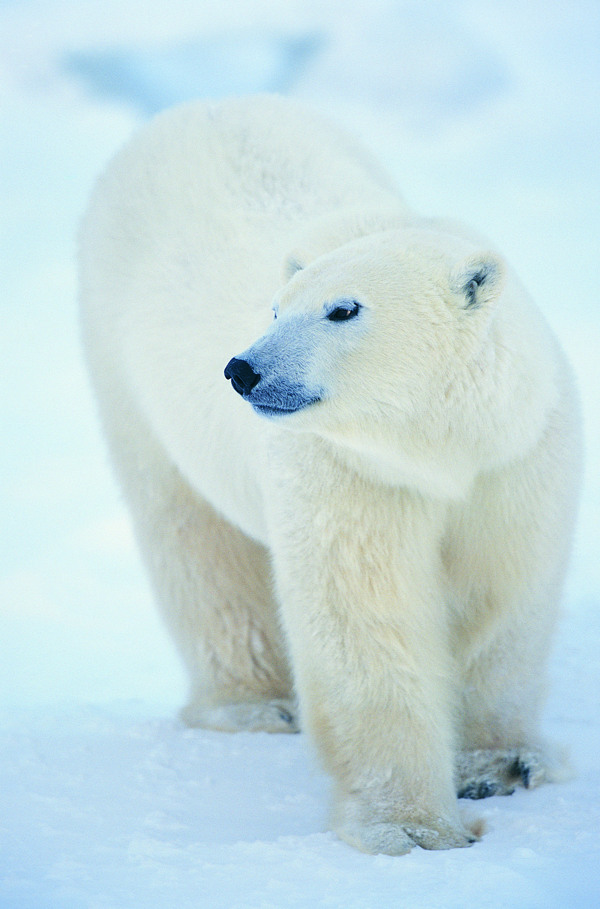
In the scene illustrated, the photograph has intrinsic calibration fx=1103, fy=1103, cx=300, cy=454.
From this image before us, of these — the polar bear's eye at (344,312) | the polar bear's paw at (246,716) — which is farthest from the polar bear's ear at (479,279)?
the polar bear's paw at (246,716)

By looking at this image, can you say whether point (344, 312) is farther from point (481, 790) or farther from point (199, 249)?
point (481, 790)

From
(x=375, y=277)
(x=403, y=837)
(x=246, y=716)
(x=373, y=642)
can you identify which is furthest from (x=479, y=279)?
(x=246, y=716)

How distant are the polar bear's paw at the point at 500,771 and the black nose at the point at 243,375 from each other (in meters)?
1.34

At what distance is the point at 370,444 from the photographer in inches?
105

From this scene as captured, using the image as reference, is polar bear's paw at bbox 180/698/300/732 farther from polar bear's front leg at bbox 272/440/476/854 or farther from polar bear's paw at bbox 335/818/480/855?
polar bear's paw at bbox 335/818/480/855

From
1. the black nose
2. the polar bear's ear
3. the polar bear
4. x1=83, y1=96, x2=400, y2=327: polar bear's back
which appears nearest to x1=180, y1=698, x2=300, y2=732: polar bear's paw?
the polar bear

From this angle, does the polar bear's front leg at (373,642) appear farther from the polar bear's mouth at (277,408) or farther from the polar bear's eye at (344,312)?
the polar bear's eye at (344,312)

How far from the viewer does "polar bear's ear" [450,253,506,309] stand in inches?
102

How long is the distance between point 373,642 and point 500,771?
25.9 inches

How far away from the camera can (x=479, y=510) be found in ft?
9.53

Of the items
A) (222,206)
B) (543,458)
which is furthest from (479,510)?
(222,206)

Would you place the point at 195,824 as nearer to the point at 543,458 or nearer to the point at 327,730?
the point at 327,730

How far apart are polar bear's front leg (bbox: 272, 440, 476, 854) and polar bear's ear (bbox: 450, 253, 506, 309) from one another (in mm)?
529

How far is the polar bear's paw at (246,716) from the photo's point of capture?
12.9ft
